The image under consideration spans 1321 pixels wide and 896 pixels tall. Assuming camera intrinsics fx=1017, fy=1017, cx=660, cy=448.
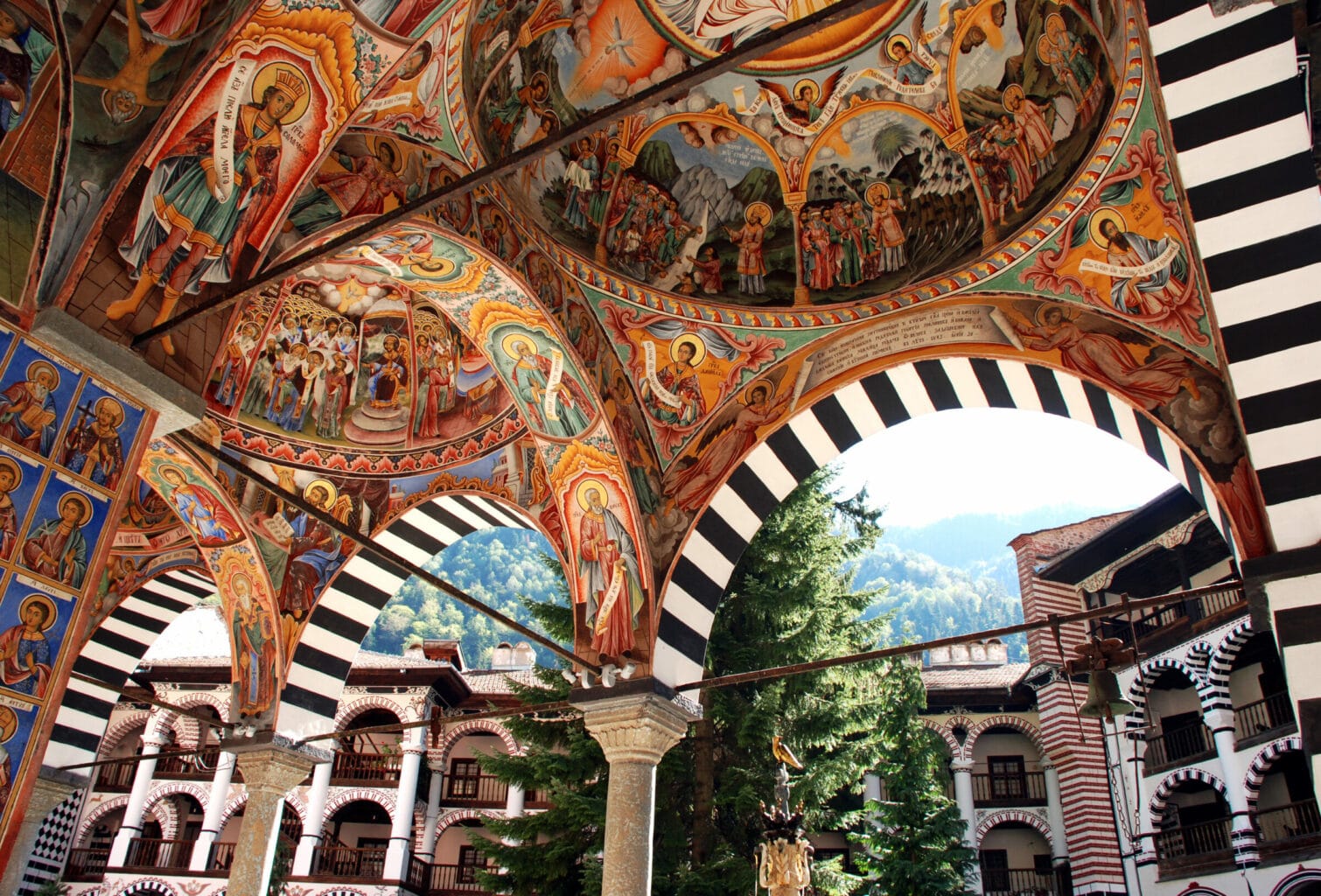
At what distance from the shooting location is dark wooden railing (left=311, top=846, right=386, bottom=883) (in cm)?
2397

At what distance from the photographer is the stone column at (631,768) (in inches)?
304

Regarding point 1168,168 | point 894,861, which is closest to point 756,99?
point 1168,168

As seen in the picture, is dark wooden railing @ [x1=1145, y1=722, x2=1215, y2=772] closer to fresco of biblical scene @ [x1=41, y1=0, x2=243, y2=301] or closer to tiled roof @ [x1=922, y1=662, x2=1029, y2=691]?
tiled roof @ [x1=922, y1=662, x2=1029, y2=691]

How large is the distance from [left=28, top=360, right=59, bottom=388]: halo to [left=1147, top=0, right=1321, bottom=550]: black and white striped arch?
5956 millimetres

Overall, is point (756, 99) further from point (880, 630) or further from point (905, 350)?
point (880, 630)

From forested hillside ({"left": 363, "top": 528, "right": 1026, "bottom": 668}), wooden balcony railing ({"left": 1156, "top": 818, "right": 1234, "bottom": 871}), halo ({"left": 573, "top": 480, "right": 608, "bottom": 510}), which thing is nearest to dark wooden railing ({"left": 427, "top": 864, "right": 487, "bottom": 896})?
wooden balcony railing ({"left": 1156, "top": 818, "right": 1234, "bottom": 871})

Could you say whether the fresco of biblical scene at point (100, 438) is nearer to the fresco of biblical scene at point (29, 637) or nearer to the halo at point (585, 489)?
the fresco of biblical scene at point (29, 637)

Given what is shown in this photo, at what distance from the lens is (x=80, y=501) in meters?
4.65

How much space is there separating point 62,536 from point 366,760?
73.6 ft

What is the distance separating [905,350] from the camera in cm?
870

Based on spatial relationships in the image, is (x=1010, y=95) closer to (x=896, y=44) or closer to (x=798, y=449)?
(x=896, y=44)

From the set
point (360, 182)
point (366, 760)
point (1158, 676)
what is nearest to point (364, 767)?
point (366, 760)

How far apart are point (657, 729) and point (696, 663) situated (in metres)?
0.84

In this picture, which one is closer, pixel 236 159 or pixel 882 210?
pixel 236 159
